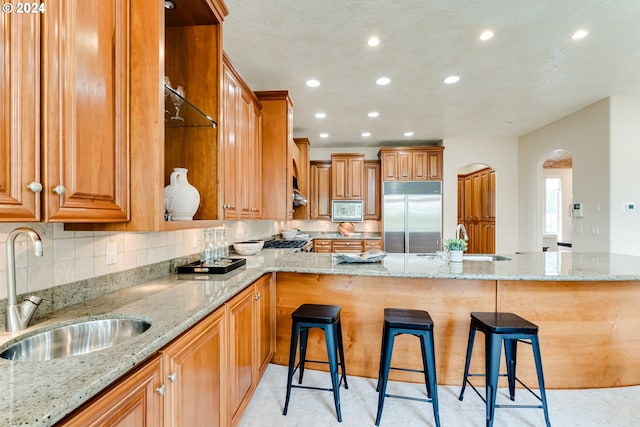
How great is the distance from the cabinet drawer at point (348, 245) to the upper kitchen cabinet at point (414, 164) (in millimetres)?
1393

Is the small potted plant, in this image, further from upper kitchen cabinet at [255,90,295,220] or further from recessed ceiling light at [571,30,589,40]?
recessed ceiling light at [571,30,589,40]

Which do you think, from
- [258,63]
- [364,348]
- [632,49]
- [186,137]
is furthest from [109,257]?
Result: [632,49]

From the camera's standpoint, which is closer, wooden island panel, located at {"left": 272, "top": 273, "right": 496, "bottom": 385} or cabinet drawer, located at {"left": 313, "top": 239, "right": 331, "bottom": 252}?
wooden island panel, located at {"left": 272, "top": 273, "right": 496, "bottom": 385}

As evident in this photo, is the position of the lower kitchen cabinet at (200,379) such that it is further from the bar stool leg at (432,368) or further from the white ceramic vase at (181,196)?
the bar stool leg at (432,368)

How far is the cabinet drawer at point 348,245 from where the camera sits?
19.4 ft

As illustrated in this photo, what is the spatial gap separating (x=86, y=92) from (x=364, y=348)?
2.38 metres

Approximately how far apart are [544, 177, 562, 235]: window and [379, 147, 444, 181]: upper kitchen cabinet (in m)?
4.94

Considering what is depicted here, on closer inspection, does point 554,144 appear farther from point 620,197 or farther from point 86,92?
point 86,92

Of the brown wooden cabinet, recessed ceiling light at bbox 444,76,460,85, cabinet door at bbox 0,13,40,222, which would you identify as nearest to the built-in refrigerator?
Result: recessed ceiling light at bbox 444,76,460,85

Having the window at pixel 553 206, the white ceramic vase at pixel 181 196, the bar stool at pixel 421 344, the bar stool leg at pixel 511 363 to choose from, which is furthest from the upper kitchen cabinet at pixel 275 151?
the window at pixel 553 206

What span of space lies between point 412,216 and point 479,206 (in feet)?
7.90

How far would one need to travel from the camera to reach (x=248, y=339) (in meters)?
1.97

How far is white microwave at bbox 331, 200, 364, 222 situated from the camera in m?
6.34

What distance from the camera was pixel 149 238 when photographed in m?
1.94
